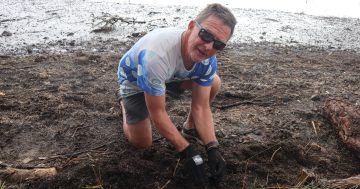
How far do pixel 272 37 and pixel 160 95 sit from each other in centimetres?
485

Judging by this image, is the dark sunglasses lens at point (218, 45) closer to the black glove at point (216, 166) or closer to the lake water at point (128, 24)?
the black glove at point (216, 166)

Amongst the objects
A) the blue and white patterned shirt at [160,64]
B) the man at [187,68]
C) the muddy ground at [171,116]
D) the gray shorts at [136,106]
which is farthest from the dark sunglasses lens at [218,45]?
the muddy ground at [171,116]

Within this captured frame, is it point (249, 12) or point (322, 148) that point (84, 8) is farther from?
point (322, 148)

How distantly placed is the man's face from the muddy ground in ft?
Result: 3.06

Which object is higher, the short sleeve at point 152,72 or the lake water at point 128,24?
the short sleeve at point 152,72

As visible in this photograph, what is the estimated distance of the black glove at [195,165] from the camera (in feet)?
9.01

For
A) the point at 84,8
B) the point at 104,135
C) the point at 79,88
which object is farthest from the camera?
the point at 84,8

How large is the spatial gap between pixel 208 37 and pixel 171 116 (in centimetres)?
161

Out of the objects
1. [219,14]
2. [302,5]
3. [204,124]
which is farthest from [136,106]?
[302,5]

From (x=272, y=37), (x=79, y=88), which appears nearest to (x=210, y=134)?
(x=79, y=88)

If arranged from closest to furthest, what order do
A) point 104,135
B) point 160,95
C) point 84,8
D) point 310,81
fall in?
1. point 160,95
2. point 104,135
3. point 310,81
4. point 84,8

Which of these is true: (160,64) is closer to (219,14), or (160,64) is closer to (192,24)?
(192,24)

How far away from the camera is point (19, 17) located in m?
7.45

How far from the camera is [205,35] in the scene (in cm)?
258
